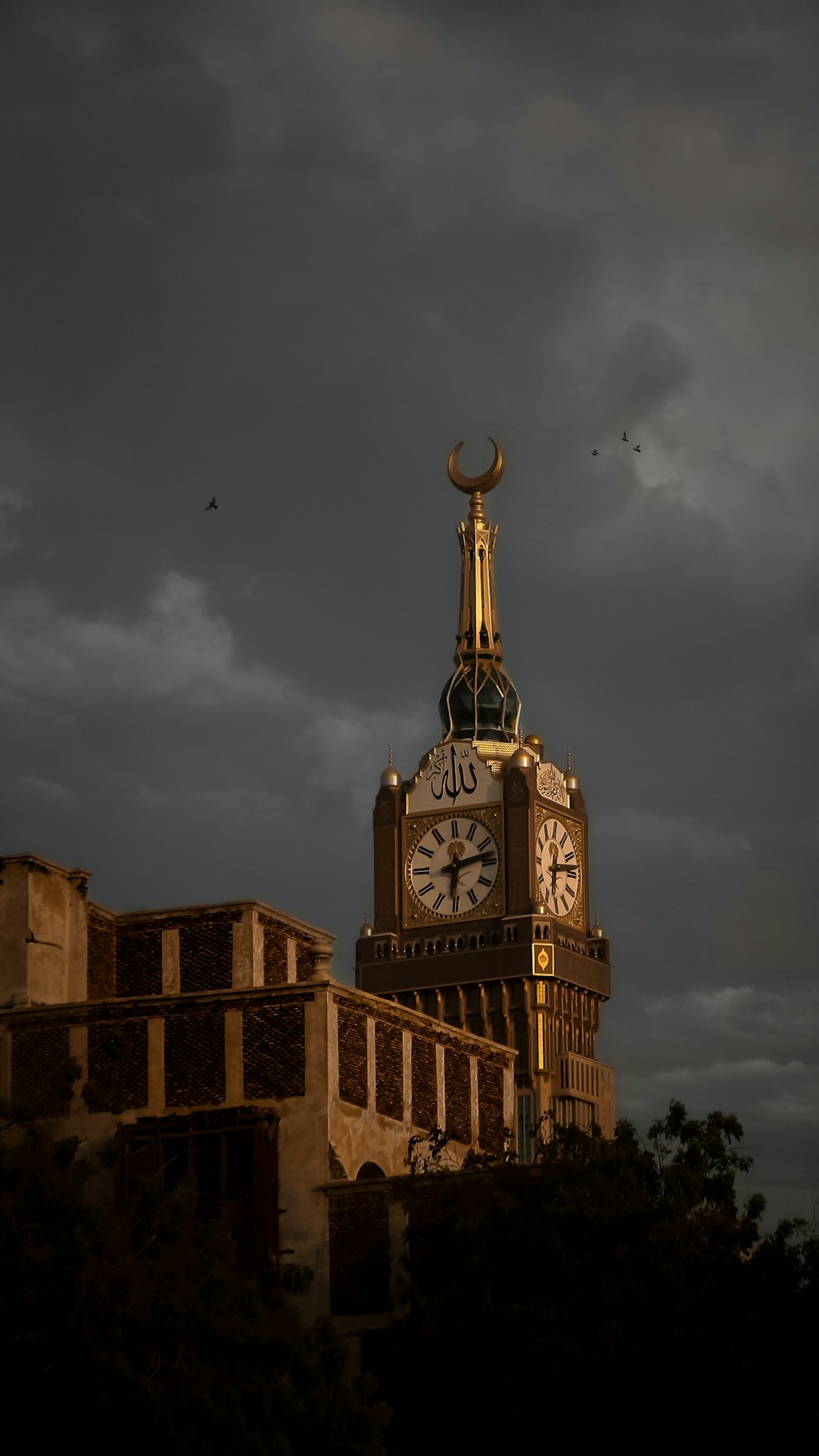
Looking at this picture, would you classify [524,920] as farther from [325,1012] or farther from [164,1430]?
[164,1430]

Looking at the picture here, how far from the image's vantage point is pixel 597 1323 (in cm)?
5978

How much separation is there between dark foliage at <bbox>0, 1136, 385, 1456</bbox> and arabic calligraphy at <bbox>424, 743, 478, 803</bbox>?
6129 centimetres

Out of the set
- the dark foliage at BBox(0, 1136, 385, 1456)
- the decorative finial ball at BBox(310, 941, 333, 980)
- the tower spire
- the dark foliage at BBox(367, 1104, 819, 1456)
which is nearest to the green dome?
the tower spire

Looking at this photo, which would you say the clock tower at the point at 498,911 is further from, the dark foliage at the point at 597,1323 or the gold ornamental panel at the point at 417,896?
the dark foliage at the point at 597,1323

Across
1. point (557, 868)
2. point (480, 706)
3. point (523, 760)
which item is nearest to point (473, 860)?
point (557, 868)

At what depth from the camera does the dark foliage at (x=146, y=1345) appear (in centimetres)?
5350

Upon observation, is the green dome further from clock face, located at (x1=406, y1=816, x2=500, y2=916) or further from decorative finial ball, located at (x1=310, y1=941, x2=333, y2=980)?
decorative finial ball, located at (x1=310, y1=941, x2=333, y2=980)

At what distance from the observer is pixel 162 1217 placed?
5766cm

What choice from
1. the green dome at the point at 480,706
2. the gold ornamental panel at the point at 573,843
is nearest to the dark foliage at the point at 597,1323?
the gold ornamental panel at the point at 573,843

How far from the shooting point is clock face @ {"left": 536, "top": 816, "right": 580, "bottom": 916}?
4624 inches

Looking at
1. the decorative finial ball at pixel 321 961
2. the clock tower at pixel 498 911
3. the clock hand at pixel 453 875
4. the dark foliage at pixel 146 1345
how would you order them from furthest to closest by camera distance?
1. the clock hand at pixel 453 875
2. the clock tower at pixel 498 911
3. the decorative finial ball at pixel 321 961
4. the dark foliage at pixel 146 1345

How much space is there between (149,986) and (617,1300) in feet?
53.5

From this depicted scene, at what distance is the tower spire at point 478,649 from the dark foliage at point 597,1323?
192 feet

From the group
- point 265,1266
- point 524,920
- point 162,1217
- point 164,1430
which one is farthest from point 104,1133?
point 524,920
